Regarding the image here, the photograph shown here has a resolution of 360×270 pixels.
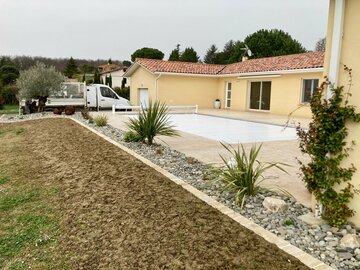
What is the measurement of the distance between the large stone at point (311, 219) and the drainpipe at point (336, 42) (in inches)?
62.7

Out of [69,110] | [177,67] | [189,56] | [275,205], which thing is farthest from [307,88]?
[189,56]

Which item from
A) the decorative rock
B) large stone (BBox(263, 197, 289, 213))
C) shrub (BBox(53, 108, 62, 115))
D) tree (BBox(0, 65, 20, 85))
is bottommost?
the decorative rock

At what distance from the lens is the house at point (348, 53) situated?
351 cm

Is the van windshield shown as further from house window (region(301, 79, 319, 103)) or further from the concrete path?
house window (region(301, 79, 319, 103))

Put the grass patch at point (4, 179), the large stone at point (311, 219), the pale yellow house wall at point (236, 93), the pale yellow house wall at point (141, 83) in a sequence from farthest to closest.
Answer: the pale yellow house wall at point (141, 83) → the pale yellow house wall at point (236, 93) → the grass patch at point (4, 179) → the large stone at point (311, 219)

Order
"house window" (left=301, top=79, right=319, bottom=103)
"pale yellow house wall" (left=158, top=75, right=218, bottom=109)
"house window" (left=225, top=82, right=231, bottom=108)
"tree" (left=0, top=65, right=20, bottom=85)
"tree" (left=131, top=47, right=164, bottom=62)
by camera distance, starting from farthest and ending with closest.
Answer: "tree" (left=131, top=47, right=164, bottom=62)
"tree" (left=0, top=65, right=20, bottom=85)
"house window" (left=225, top=82, right=231, bottom=108)
"pale yellow house wall" (left=158, top=75, right=218, bottom=109)
"house window" (left=301, top=79, right=319, bottom=103)

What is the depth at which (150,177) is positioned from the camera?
551cm

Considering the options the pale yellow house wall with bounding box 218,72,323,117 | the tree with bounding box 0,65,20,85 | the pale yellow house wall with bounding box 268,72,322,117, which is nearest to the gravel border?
the pale yellow house wall with bounding box 218,72,323,117

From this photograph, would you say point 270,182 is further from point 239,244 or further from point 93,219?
point 93,219

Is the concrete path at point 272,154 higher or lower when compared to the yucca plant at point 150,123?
lower

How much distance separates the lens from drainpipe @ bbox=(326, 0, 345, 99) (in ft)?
11.8

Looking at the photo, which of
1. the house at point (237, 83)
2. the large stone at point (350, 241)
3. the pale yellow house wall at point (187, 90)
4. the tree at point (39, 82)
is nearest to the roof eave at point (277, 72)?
the house at point (237, 83)

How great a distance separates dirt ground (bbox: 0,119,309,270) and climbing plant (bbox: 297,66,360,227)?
1078mm

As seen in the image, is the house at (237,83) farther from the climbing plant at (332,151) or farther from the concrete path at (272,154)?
the climbing plant at (332,151)
